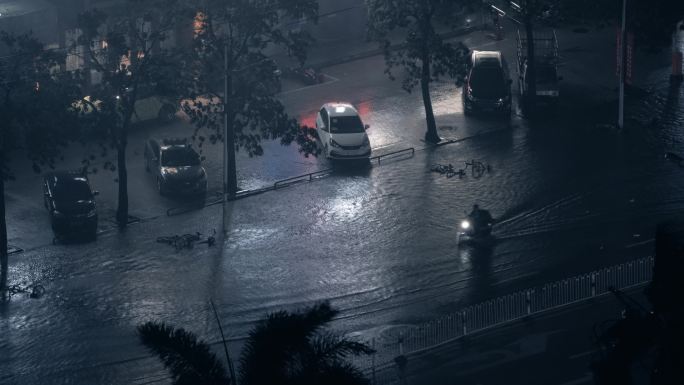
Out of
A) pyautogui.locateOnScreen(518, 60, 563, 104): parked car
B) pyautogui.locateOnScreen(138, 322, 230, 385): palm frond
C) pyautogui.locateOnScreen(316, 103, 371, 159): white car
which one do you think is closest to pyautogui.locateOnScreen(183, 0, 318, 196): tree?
pyautogui.locateOnScreen(316, 103, 371, 159): white car

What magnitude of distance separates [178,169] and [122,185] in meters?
2.96

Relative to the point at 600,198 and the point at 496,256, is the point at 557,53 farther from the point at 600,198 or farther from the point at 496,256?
the point at 496,256

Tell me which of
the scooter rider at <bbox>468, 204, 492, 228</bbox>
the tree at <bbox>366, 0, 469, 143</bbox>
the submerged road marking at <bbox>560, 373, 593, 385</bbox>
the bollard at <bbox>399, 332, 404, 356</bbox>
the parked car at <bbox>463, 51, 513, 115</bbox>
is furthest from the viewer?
the parked car at <bbox>463, 51, 513, 115</bbox>

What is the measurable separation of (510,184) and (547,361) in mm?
13403

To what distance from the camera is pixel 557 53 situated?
5316cm

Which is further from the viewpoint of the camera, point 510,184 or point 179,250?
point 510,184

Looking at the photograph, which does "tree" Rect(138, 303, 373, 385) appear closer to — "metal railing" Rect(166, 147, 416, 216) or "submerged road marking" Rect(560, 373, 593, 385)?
"submerged road marking" Rect(560, 373, 593, 385)

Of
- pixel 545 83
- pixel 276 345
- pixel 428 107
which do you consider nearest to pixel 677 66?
pixel 545 83

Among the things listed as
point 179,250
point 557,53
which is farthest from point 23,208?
point 557,53

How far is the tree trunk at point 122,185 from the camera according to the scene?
3816cm

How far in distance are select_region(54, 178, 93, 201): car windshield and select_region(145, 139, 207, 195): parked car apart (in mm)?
2945

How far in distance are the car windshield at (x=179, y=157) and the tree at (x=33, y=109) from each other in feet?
13.9

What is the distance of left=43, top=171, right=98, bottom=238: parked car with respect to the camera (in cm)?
3753

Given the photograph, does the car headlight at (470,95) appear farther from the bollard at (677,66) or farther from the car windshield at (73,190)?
the car windshield at (73,190)
